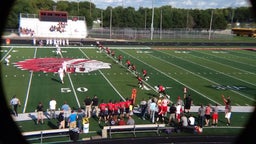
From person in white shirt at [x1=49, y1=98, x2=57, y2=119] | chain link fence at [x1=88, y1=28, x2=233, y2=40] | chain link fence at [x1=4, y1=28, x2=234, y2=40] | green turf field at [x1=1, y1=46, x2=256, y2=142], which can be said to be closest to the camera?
person in white shirt at [x1=49, y1=98, x2=57, y2=119]

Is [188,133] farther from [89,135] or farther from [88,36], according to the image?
[88,36]

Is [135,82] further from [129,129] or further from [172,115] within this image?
[129,129]

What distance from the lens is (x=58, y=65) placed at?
96.2ft

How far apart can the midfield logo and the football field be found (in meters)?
0.07

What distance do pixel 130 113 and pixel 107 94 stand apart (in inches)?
175

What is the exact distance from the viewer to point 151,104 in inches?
634

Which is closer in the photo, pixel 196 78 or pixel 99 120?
pixel 99 120

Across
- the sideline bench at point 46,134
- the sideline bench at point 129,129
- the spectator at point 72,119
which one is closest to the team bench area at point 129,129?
the sideline bench at point 129,129

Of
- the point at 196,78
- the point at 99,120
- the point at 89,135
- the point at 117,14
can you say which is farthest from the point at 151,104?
the point at 117,14

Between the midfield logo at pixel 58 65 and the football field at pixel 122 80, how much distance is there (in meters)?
0.07

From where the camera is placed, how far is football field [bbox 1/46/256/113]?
20281 millimetres

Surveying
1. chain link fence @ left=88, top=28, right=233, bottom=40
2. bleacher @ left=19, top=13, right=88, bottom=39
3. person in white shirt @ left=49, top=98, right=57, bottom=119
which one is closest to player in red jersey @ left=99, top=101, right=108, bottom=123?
person in white shirt @ left=49, top=98, right=57, bottom=119

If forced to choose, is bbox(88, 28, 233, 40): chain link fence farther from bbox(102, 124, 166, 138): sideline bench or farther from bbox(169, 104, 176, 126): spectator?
bbox(102, 124, 166, 138): sideline bench

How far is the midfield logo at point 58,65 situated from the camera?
27.6 metres
